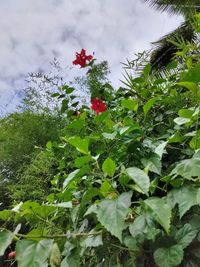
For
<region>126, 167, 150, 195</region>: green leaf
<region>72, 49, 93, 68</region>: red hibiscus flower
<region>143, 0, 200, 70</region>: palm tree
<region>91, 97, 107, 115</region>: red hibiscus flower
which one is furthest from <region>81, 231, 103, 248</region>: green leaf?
<region>143, 0, 200, 70</region>: palm tree

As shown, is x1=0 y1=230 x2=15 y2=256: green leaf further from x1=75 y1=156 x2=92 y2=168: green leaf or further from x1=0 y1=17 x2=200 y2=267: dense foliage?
x1=75 y1=156 x2=92 y2=168: green leaf

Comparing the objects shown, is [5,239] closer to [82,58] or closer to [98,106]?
[98,106]

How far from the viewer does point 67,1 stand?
2.04 m

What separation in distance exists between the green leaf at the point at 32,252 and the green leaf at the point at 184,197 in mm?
185

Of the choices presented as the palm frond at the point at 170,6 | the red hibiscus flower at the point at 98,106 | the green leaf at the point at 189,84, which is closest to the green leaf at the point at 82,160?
the green leaf at the point at 189,84

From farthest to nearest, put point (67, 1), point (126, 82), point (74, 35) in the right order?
point (67, 1)
point (74, 35)
point (126, 82)

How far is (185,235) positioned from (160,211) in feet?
0.21

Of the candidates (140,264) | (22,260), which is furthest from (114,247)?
(22,260)

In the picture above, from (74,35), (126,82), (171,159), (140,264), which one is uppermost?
(74,35)

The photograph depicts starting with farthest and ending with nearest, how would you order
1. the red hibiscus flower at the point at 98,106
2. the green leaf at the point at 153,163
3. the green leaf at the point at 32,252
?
the red hibiscus flower at the point at 98,106
the green leaf at the point at 153,163
the green leaf at the point at 32,252

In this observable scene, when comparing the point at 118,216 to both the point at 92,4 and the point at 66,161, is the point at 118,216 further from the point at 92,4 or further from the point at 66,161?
the point at 92,4

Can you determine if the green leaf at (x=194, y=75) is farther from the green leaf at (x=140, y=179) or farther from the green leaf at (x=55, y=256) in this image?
the green leaf at (x=55, y=256)

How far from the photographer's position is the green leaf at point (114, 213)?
0.46 m

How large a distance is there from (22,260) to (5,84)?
5.97 feet
